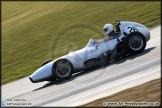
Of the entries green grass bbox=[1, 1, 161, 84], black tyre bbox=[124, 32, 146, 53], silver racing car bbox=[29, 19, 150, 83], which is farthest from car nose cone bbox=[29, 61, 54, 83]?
green grass bbox=[1, 1, 161, 84]

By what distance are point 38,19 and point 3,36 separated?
2.93 meters

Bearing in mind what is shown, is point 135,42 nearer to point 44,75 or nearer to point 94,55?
point 94,55

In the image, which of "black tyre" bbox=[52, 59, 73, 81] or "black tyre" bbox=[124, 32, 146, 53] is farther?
"black tyre" bbox=[124, 32, 146, 53]

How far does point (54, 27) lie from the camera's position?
21.3 meters

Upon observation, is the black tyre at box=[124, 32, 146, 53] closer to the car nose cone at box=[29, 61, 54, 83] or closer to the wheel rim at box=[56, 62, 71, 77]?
the wheel rim at box=[56, 62, 71, 77]

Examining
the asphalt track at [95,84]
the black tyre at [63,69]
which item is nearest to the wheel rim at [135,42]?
the asphalt track at [95,84]

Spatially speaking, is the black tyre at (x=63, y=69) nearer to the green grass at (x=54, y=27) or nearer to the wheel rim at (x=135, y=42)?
the wheel rim at (x=135, y=42)

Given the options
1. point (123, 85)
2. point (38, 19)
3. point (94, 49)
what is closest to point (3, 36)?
point (38, 19)

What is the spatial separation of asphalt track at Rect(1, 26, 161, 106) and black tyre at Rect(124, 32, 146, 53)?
0.69 feet

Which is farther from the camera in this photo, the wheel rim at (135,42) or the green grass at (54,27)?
the green grass at (54,27)

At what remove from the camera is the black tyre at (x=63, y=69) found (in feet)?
34.6

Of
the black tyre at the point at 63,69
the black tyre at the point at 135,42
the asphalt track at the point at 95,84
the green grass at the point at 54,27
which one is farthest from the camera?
the green grass at the point at 54,27

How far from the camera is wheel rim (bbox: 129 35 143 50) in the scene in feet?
36.2

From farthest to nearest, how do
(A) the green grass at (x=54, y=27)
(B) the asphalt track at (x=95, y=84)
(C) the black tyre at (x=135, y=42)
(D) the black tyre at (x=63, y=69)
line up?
(A) the green grass at (x=54, y=27)
(C) the black tyre at (x=135, y=42)
(D) the black tyre at (x=63, y=69)
(B) the asphalt track at (x=95, y=84)
